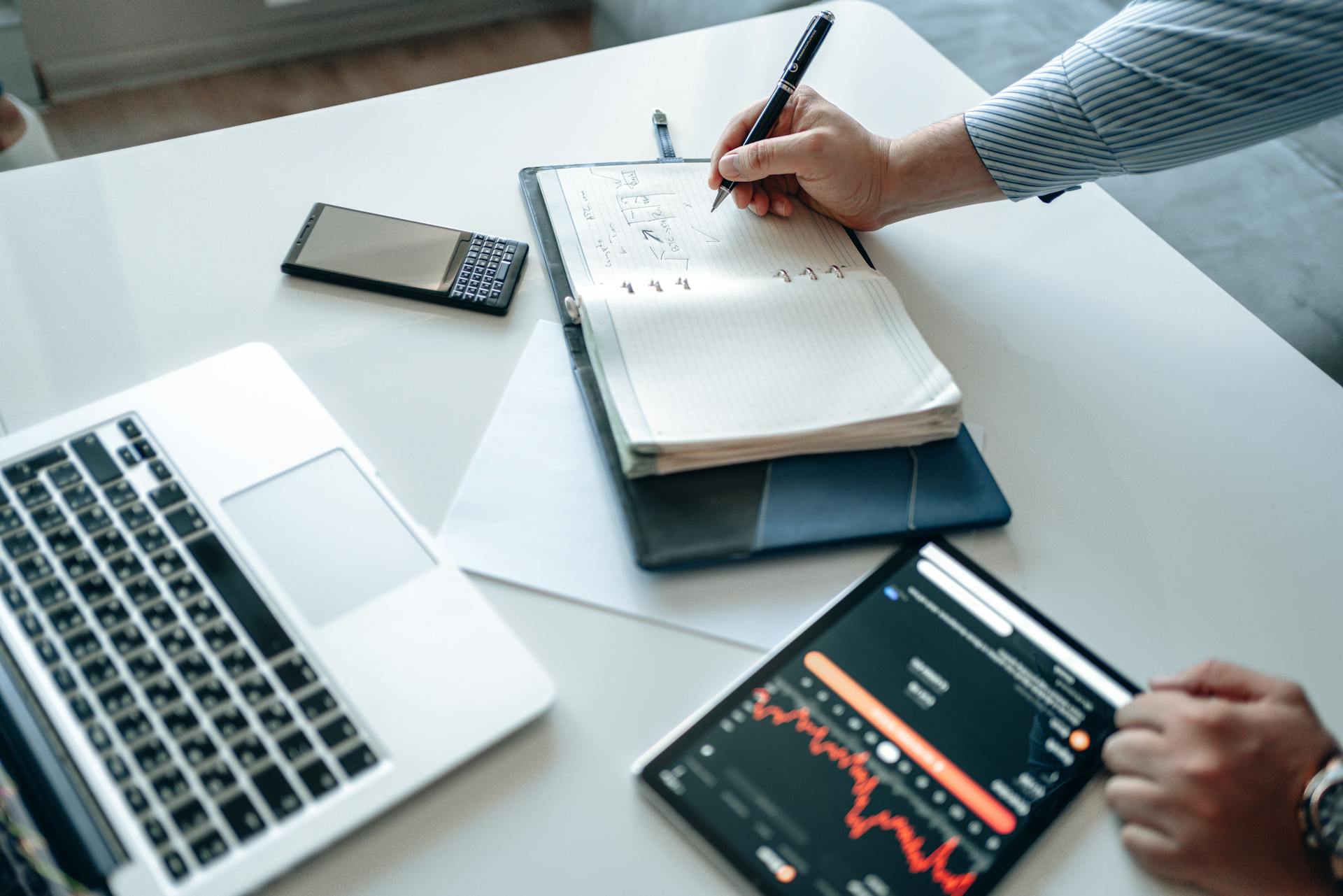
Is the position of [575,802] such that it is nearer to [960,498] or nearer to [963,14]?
A: [960,498]

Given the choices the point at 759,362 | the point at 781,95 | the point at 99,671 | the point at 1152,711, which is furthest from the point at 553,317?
the point at 1152,711

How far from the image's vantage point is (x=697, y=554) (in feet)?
1.99

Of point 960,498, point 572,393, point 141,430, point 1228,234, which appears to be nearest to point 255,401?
point 141,430

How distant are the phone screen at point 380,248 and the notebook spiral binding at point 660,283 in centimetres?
11

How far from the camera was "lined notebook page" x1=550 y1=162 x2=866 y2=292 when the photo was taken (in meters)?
0.77

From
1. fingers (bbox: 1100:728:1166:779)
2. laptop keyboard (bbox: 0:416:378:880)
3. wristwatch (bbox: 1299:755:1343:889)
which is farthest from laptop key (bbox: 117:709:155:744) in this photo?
wristwatch (bbox: 1299:755:1343:889)

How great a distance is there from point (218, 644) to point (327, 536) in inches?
3.6

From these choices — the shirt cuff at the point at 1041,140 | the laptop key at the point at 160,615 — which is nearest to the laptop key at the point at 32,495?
the laptop key at the point at 160,615

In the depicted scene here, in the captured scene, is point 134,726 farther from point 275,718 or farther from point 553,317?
point 553,317

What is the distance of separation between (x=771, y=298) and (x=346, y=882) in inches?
19.1

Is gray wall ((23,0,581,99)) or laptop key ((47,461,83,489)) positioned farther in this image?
gray wall ((23,0,581,99))

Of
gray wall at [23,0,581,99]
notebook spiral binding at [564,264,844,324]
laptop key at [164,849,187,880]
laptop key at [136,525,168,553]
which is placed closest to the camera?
laptop key at [164,849,187,880]

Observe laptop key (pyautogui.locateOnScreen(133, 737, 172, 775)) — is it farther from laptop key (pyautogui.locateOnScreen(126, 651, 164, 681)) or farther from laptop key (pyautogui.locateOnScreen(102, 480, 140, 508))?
laptop key (pyautogui.locateOnScreen(102, 480, 140, 508))

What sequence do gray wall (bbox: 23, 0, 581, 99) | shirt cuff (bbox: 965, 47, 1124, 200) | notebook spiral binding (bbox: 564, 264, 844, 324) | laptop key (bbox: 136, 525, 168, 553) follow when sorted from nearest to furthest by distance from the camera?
laptop key (bbox: 136, 525, 168, 553) → notebook spiral binding (bbox: 564, 264, 844, 324) → shirt cuff (bbox: 965, 47, 1124, 200) → gray wall (bbox: 23, 0, 581, 99)
